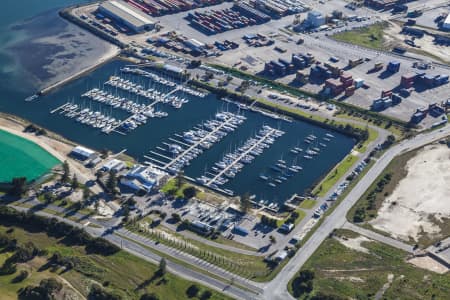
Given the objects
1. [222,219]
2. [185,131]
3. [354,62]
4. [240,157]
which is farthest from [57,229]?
[354,62]

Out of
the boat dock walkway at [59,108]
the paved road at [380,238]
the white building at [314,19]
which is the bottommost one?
the boat dock walkway at [59,108]

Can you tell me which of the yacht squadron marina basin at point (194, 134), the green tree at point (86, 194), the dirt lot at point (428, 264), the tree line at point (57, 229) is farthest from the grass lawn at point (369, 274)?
the green tree at point (86, 194)

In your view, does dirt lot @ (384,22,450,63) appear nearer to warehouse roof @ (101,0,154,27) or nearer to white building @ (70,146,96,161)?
warehouse roof @ (101,0,154,27)

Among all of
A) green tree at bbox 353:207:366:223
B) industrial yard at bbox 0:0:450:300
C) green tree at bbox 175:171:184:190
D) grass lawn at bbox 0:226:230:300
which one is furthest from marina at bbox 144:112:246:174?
green tree at bbox 353:207:366:223

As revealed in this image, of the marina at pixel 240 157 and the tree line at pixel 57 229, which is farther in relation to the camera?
the marina at pixel 240 157

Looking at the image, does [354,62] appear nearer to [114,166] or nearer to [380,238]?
[380,238]

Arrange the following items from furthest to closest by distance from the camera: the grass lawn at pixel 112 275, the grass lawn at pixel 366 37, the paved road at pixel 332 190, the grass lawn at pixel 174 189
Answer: the grass lawn at pixel 366 37, the grass lawn at pixel 174 189, the paved road at pixel 332 190, the grass lawn at pixel 112 275

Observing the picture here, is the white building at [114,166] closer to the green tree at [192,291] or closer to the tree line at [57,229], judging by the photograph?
the tree line at [57,229]
